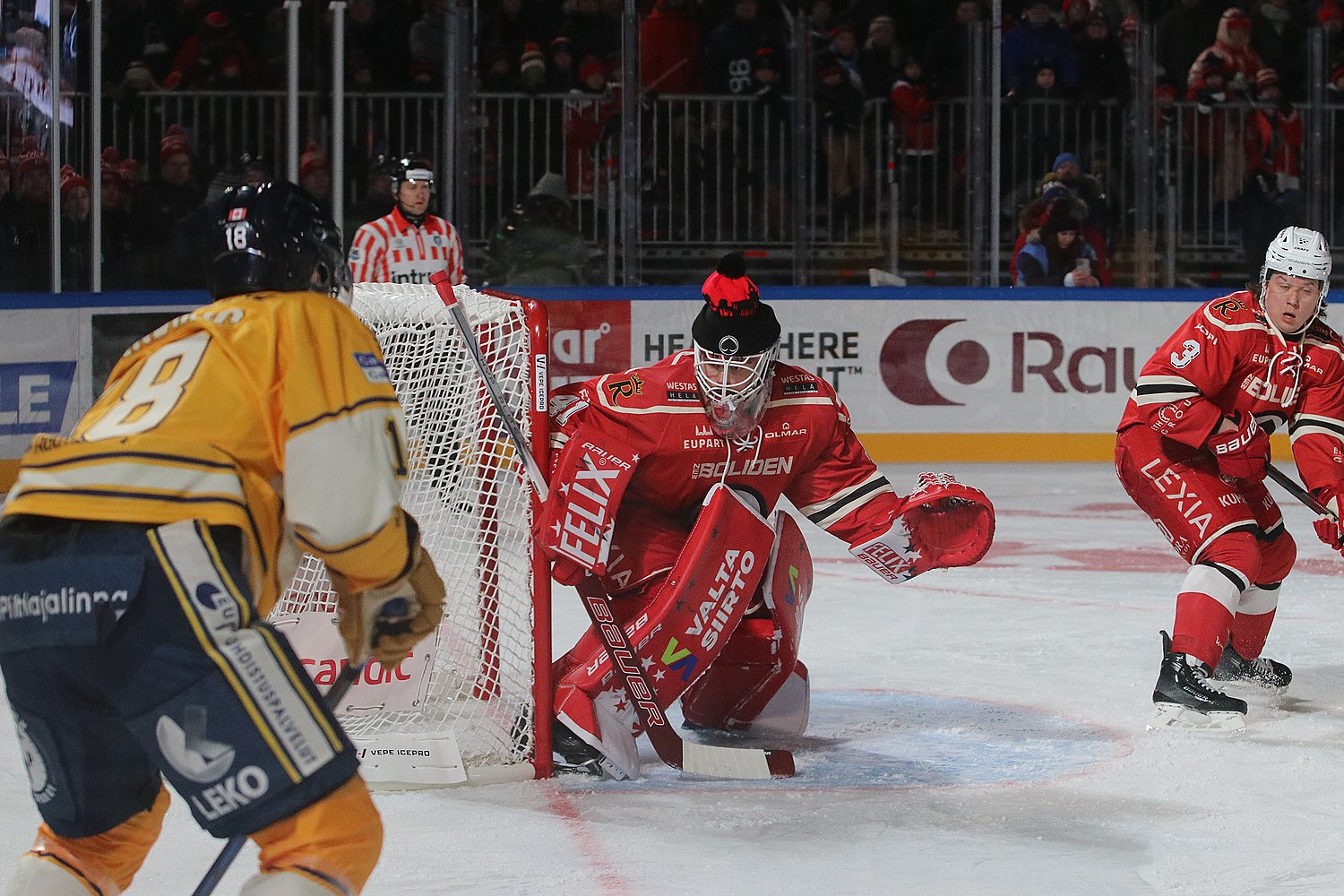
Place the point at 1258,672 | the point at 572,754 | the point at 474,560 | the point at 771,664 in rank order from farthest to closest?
the point at 1258,672 < the point at 771,664 < the point at 474,560 < the point at 572,754

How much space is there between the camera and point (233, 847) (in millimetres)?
1850

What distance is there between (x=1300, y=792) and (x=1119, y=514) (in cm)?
350

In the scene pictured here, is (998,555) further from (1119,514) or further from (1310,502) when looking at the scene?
(1310,502)

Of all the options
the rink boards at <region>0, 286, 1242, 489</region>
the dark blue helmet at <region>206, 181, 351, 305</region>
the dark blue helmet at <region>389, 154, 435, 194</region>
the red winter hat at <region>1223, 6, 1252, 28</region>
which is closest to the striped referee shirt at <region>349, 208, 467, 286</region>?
the dark blue helmet at <region>389, 154, 435, 194</region>

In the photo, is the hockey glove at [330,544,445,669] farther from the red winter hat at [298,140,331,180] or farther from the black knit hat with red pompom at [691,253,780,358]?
the red winter hat at [298,140,331,180]

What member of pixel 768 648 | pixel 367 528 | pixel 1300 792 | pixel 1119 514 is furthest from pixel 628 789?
pixel 1119 514

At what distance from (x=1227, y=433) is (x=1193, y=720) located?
625 millimetres

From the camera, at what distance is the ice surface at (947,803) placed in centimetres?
266

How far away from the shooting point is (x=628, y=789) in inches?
122

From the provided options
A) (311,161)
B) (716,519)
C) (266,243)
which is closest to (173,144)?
(311,161)

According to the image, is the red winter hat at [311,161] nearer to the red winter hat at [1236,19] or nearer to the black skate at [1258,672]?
the red winter hat at [1236,19]

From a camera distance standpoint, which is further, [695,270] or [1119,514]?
[695,270]

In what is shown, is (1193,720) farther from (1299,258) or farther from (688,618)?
(688,618)

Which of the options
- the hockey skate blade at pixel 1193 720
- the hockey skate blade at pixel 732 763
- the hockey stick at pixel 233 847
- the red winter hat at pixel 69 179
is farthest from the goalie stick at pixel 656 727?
the red winter hat at pixel 69 179
